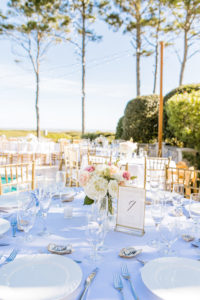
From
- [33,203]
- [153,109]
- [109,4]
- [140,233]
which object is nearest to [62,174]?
[33,203]

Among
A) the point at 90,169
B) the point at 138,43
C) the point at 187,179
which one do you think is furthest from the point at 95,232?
the point at 138,43

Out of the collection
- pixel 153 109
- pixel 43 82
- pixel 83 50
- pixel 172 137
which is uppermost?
pixel 83 50

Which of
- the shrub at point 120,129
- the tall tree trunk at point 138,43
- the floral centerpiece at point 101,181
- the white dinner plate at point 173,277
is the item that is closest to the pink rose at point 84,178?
the floral centerpiece at point 101,181

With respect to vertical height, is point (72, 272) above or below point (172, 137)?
below

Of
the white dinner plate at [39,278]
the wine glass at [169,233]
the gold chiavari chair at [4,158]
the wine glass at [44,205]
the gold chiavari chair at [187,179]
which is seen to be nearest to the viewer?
the white dinner plate at [39,278]

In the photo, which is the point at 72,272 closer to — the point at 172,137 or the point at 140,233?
the point at 140,233

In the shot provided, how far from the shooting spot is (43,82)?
1412 cm

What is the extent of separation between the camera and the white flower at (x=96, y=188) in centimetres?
133

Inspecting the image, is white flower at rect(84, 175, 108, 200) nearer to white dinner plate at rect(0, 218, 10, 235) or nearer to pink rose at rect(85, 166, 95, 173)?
pink rose at rect(85, 166, 95, 173)

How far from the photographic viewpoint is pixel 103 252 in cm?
112

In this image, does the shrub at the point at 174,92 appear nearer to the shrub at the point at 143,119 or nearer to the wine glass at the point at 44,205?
the shrub at the point at 143,119

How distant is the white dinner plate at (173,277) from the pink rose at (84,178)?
1.85 ft

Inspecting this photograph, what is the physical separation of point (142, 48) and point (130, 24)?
1341mm

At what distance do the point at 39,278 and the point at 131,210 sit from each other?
2.02 feet
